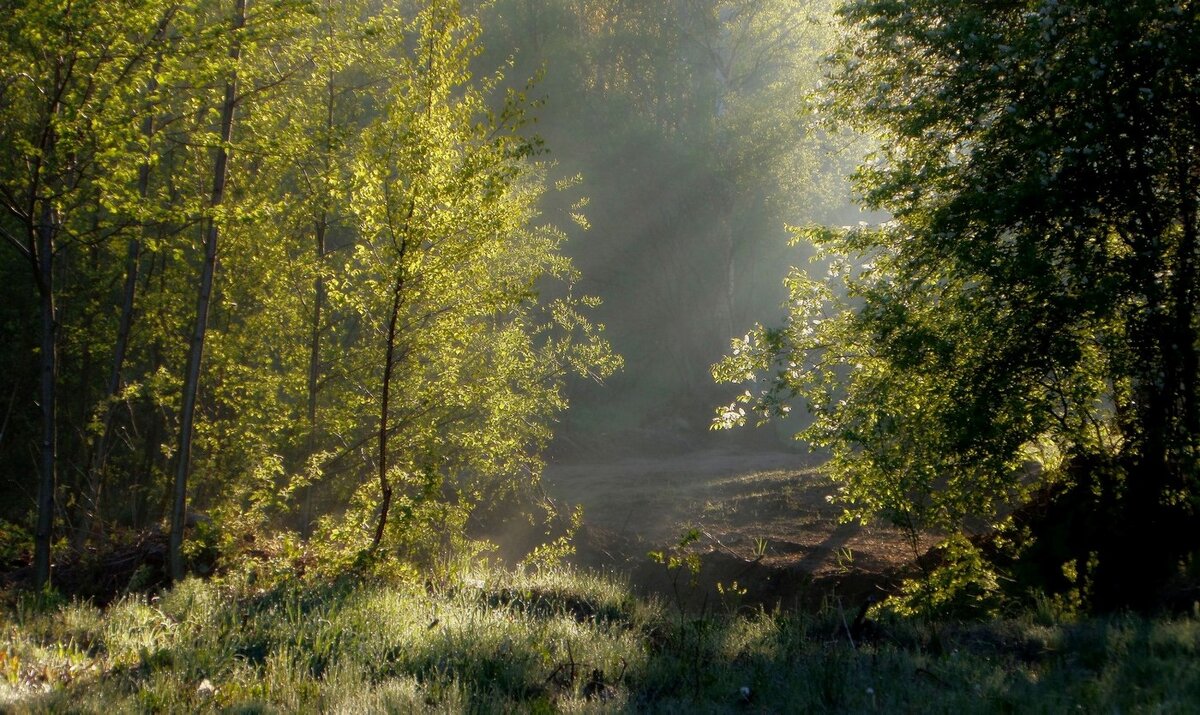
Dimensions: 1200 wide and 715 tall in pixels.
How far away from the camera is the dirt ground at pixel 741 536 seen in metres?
10.9

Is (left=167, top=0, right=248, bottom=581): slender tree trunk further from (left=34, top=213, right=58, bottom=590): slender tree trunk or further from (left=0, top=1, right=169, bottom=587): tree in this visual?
(left=34, top=213, right=58, bottom=590): slender tree trunk

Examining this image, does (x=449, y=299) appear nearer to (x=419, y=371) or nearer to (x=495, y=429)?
(x=419, y=371)

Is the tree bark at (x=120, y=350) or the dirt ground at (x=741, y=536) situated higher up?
the tree bark at (x=120, y=350)

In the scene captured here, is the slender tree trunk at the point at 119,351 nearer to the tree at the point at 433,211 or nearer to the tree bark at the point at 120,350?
the tree bark at the point at 120,350

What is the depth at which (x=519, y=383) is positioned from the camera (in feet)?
42.4

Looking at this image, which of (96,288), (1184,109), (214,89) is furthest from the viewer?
(96,288)

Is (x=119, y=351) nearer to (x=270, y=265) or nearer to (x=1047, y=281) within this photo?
(x=270, y=265)

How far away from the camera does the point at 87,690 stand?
457cm

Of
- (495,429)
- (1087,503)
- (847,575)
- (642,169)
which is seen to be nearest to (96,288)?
(495,429)

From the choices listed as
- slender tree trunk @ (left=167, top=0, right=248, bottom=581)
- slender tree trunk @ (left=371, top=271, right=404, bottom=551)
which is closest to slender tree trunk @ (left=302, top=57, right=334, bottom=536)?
slender tree trunk @ (left=167, top=0, right=248, bottom=581)

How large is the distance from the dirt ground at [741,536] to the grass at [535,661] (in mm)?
1035

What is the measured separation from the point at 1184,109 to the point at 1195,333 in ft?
6.08

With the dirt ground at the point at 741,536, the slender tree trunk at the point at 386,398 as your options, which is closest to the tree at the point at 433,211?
the slender tree trunk at the point at 386,398

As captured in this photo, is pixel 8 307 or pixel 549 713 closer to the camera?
pixel 549 713
